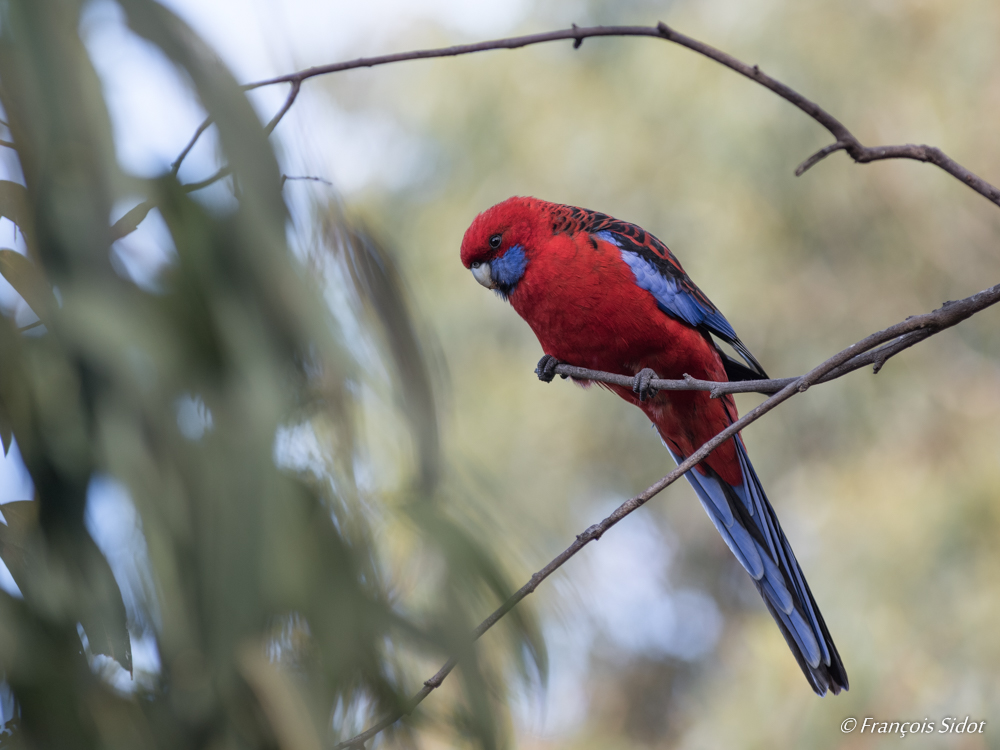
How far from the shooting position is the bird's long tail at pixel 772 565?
1.06 m

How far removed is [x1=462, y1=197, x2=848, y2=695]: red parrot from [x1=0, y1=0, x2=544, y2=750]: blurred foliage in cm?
28

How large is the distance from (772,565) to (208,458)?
0.81 meters

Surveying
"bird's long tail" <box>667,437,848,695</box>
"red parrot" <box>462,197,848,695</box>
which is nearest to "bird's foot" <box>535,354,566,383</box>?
"red parrot" <box>462,197,848,695</box>

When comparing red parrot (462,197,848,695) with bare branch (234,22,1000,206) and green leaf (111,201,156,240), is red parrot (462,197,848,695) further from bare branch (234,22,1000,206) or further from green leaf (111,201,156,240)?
green leaf (111,201,156,240)

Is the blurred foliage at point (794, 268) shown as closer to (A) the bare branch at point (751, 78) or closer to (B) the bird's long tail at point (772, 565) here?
(B) the bird's long tail at point (772, 565)

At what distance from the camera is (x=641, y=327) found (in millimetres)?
1184

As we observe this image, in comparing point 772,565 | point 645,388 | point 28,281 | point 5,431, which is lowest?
point 772,565

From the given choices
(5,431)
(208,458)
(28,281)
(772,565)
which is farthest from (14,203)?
(772,565)

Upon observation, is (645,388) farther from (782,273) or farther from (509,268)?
(782,273)

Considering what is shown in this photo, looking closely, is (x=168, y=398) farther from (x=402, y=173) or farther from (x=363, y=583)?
(x=402, y=173)

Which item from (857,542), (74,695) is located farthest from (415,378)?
(857,542)

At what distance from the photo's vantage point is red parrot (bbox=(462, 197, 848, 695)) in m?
1.17

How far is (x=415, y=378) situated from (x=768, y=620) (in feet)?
8.76

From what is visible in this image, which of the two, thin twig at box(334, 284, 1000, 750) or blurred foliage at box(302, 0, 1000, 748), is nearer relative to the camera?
thin twig at box(334, 284, 1000, 750)
